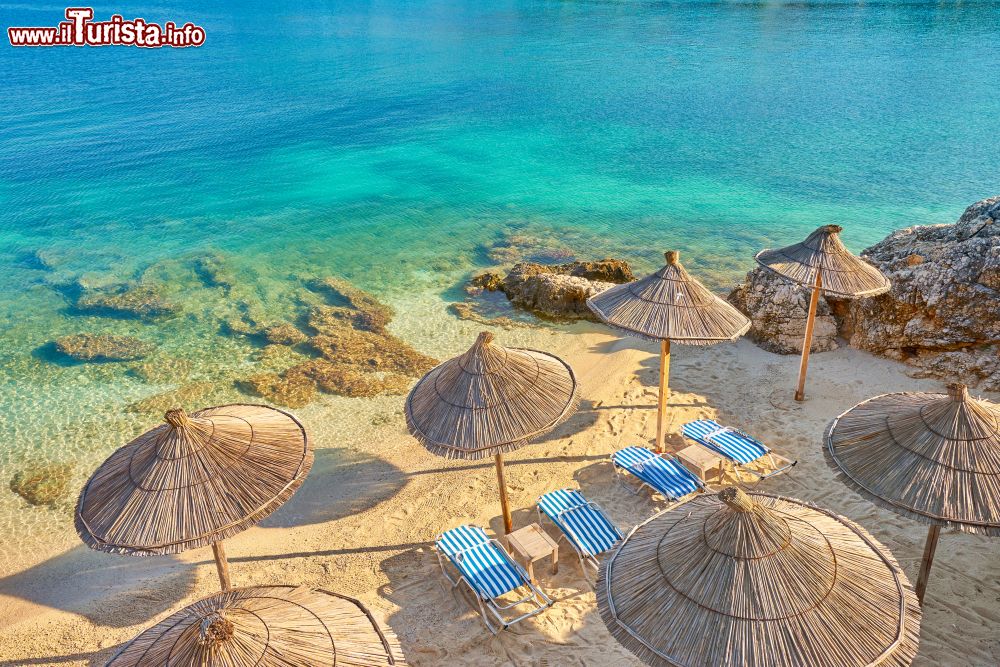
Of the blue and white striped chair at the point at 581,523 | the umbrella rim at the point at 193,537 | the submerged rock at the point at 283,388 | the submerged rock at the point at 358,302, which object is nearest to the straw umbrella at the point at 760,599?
the blue and white striped chair at the point at 581,523

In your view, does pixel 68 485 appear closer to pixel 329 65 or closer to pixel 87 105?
pixel 87 105

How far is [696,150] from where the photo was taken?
97.5ft

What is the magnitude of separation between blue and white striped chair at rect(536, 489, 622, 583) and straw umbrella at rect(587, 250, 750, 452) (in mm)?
2493

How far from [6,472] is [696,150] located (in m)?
27.3

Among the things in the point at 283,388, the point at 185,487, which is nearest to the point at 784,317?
→ the point at 283,388

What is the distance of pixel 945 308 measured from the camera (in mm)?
11867

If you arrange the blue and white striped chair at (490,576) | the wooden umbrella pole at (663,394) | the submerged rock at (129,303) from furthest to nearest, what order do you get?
the submerged rock at (129,303) < the wooden umbrella pole at (663,394) < the blue and white striped chair at (490,576)

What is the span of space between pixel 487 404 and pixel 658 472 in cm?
324

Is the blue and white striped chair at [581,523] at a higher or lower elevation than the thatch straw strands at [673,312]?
lower

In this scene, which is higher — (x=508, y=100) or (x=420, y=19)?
(x=420, y=19)

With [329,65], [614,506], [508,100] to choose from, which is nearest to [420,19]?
[329,65]

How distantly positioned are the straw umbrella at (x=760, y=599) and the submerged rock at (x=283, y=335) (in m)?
11.9

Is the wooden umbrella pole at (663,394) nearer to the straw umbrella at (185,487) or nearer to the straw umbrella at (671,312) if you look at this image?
the straw umbrella at (671,312)

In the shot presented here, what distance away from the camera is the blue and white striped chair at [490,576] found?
7625 millimetres
